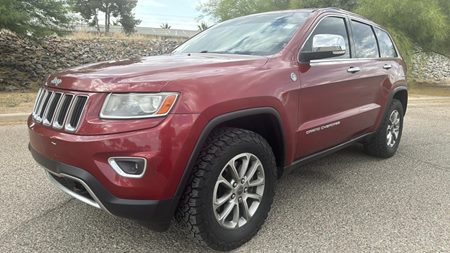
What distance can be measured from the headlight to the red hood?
0.14ft

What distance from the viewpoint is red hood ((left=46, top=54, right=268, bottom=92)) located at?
257 centimetres

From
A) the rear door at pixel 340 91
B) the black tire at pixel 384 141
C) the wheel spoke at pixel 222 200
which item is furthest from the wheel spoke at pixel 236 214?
the black tire at pixel 384 141

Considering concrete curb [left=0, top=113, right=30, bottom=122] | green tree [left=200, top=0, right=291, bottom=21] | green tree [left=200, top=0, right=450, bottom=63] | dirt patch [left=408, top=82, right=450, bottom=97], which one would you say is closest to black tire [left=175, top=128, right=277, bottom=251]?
concrete curb [left=0, top=113, right=30, bottom=122]

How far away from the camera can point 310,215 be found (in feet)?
11.8

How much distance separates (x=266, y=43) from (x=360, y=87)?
1300 millimetres

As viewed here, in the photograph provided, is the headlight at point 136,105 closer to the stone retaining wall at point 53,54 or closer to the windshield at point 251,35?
the windshield at point 251,35

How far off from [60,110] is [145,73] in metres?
0.62

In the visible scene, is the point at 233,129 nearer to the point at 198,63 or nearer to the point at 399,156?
the point at 198,63

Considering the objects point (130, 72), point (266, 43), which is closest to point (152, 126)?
point (130, 72)

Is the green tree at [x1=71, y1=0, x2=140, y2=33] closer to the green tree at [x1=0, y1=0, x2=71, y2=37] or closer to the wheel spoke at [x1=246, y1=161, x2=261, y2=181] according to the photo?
the green tree at [x1=0, y1=0, x2=71, y2=37]

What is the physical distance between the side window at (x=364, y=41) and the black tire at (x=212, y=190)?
7.12ft

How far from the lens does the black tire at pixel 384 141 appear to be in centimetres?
520

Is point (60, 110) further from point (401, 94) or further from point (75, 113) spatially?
point (401, 94)

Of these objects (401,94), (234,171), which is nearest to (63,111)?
(234,171)
